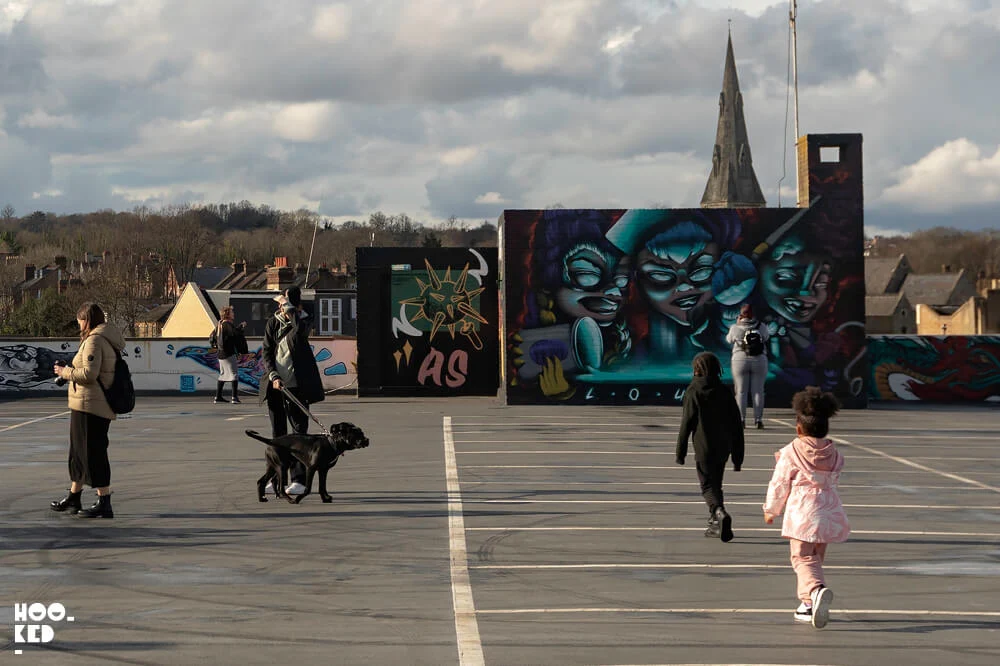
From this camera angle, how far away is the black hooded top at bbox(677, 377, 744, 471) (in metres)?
9.70

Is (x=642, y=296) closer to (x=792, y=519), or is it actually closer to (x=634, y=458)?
(x=634, y=458)

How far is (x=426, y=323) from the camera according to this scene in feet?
93.7

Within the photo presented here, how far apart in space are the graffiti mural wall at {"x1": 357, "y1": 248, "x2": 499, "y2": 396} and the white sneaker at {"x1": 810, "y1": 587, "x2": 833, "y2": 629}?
21.9 meters

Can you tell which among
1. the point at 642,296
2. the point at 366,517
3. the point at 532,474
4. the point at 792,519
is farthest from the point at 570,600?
the point at 642,296

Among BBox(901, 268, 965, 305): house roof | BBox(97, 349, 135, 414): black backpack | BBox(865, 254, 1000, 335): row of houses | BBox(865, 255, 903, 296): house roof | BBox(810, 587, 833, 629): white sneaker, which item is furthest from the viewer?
BBox(865, 255, 903, 296): house roof

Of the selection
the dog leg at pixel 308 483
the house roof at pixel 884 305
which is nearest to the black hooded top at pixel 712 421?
the dog leg at pixel 308 483

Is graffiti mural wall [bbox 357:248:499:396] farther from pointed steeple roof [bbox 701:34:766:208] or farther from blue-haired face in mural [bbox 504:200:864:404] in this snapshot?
pointed steeple roof [bbox 701:34:766:208]

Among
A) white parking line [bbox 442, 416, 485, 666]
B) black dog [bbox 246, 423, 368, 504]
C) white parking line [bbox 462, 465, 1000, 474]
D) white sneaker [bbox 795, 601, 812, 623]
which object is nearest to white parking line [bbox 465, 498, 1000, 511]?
white parking line [bbox 442, 416, 485, 666]

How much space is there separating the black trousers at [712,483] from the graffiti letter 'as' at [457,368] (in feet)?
62.0

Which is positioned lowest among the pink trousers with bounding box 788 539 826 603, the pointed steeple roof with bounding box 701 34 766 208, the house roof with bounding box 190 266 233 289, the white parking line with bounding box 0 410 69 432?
the white parking line with bounding box 0 410 69 432

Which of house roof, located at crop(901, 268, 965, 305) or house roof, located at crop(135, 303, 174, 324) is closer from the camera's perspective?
house roof, located at crop(135, 303, 174, 324)

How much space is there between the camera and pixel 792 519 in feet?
23.2

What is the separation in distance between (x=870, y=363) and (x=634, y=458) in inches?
545

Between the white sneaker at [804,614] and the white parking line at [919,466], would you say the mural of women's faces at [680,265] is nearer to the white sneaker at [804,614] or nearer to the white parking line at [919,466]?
the white parking line at [919,466]
